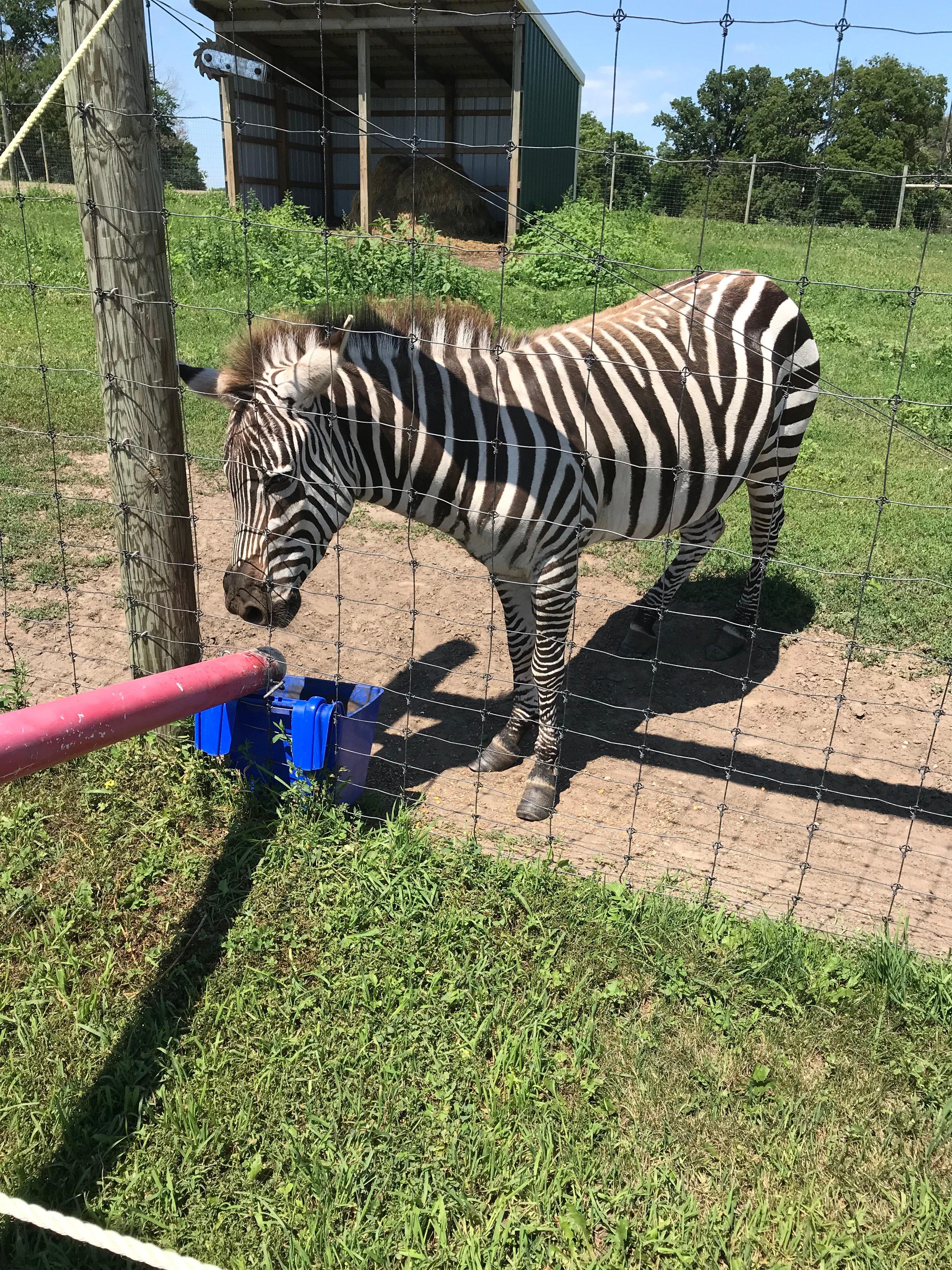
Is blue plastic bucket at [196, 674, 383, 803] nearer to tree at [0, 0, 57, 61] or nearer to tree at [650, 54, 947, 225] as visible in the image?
tree at [650, 54, 947, 225]

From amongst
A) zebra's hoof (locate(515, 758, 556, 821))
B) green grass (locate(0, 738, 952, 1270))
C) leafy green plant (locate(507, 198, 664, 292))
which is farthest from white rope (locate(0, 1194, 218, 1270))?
leafy green plant (locate(507, 198, 664, 292))

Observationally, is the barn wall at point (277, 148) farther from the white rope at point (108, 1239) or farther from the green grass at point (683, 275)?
the white rope at point (108, 1239)

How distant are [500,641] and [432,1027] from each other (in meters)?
2.80

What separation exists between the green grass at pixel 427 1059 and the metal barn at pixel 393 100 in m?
12.9

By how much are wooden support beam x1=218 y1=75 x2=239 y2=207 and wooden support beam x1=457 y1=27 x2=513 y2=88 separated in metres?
4.22

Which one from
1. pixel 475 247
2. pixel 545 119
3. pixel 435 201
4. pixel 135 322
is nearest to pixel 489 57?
pixel 545 119

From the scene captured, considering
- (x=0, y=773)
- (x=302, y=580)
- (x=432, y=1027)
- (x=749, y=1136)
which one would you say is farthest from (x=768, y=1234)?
(x=302, y=580)

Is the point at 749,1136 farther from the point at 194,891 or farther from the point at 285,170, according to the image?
the point at 285,170

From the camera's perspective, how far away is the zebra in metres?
3.49

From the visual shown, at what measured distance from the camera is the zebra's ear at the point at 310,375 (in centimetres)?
335

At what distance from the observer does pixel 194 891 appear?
128 inches

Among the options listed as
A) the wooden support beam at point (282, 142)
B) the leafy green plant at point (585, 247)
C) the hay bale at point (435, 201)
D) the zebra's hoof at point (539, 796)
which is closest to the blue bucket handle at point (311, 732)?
the zebra's hoof at point (539, 796)

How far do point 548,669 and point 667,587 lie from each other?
64.9 inches

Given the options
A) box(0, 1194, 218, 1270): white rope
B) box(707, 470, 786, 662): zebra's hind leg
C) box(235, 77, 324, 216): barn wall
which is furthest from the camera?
box(235, 77, 324, 216): barn wall
